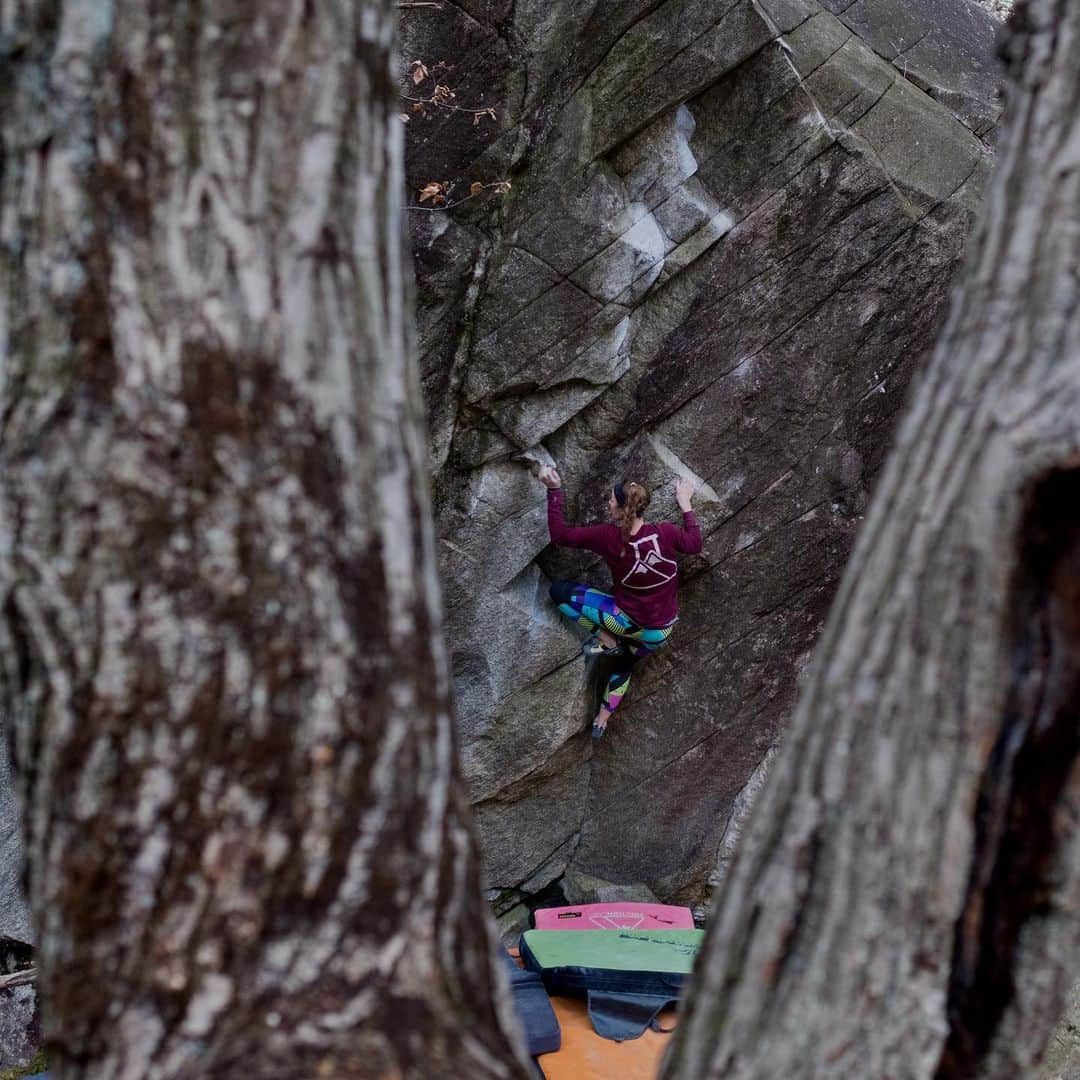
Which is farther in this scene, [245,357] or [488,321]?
[488,321]

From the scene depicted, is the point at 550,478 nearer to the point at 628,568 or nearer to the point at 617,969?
the point at 628,568

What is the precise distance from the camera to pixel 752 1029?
1.54 meters

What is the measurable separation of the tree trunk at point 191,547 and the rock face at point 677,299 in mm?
5410

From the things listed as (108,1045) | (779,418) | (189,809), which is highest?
(189,809)

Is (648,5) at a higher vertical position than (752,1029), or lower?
higher

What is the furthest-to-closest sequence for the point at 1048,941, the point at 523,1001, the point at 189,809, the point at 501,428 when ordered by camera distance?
the point at 501,428 → the point at 523,1001 → the point at 1048,941 → the point at 189,809

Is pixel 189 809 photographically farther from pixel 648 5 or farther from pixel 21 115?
pixel 648 5

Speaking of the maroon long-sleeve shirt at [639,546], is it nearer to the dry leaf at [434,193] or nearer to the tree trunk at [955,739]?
the dry leaf at [434,193]

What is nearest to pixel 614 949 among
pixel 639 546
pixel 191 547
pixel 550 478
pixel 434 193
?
pixel 639 546

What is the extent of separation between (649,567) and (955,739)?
570 cm

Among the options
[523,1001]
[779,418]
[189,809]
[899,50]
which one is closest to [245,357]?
[189,809]

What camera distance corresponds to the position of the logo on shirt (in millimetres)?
7098

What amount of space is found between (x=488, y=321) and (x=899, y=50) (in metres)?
3.67

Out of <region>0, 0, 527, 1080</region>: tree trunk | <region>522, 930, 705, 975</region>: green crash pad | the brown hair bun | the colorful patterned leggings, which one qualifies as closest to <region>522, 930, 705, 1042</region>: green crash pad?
<region>522, 930, 705, 975</region>: green crash pad
